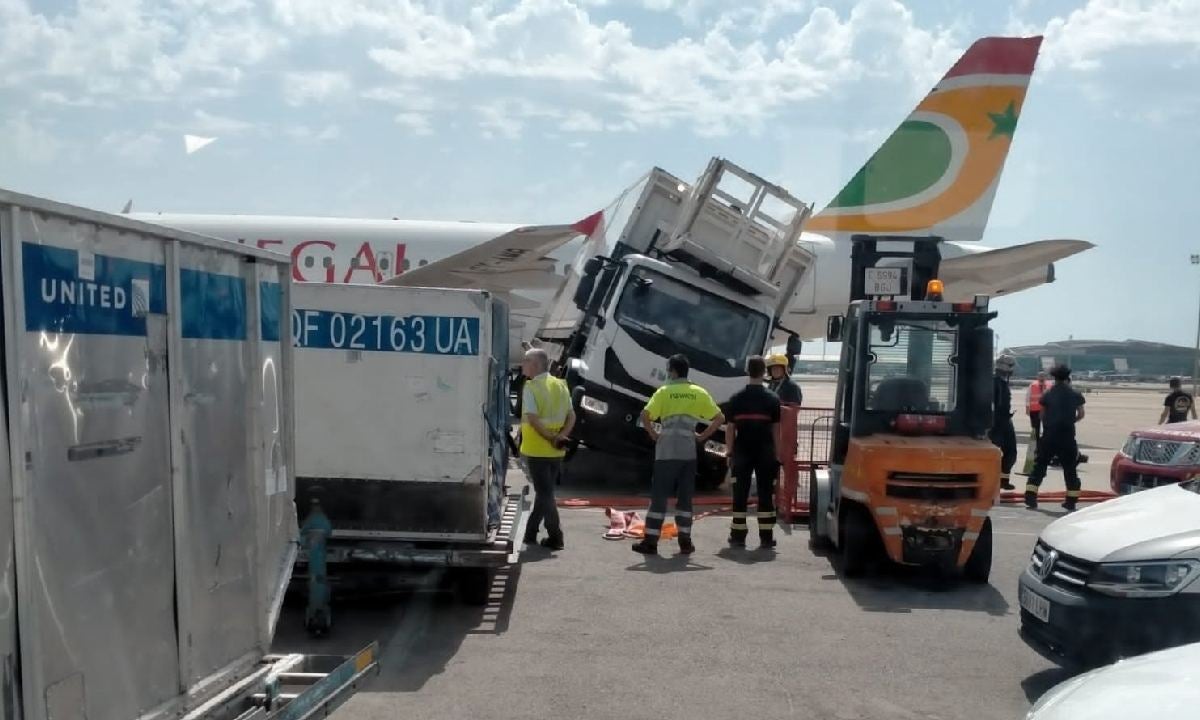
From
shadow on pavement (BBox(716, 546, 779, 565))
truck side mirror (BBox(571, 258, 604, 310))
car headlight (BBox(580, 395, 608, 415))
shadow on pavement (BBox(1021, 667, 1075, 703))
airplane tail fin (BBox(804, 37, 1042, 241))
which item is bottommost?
shadow on pavement (BBox(716, 546, 779, 565))

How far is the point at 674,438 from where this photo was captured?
10.6 metres

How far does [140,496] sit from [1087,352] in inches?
7518

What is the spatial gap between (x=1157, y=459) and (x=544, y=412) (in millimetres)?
6852

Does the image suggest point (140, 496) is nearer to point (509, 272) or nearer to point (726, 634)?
point (726, 634)

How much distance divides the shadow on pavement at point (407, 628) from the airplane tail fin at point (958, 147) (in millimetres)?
14323

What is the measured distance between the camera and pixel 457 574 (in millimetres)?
8430

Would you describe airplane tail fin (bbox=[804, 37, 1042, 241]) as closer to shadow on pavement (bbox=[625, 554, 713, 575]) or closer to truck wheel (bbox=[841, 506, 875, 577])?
shadow on pavement (bbox=[625, 554, 713, 575])

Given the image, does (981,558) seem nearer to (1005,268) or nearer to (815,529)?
Answer: (815,529)

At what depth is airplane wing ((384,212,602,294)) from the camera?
671 inches

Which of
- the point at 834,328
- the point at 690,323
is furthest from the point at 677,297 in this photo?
the point at 834,328

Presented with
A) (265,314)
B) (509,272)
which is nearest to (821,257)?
(509,272)

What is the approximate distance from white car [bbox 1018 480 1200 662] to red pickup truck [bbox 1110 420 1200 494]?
6.17 m

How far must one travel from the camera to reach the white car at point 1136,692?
403cm

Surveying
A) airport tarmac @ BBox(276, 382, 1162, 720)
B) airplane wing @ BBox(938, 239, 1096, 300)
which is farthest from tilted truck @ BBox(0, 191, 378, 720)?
airplane wing @ BBox(938, 239, 1096, 300)
